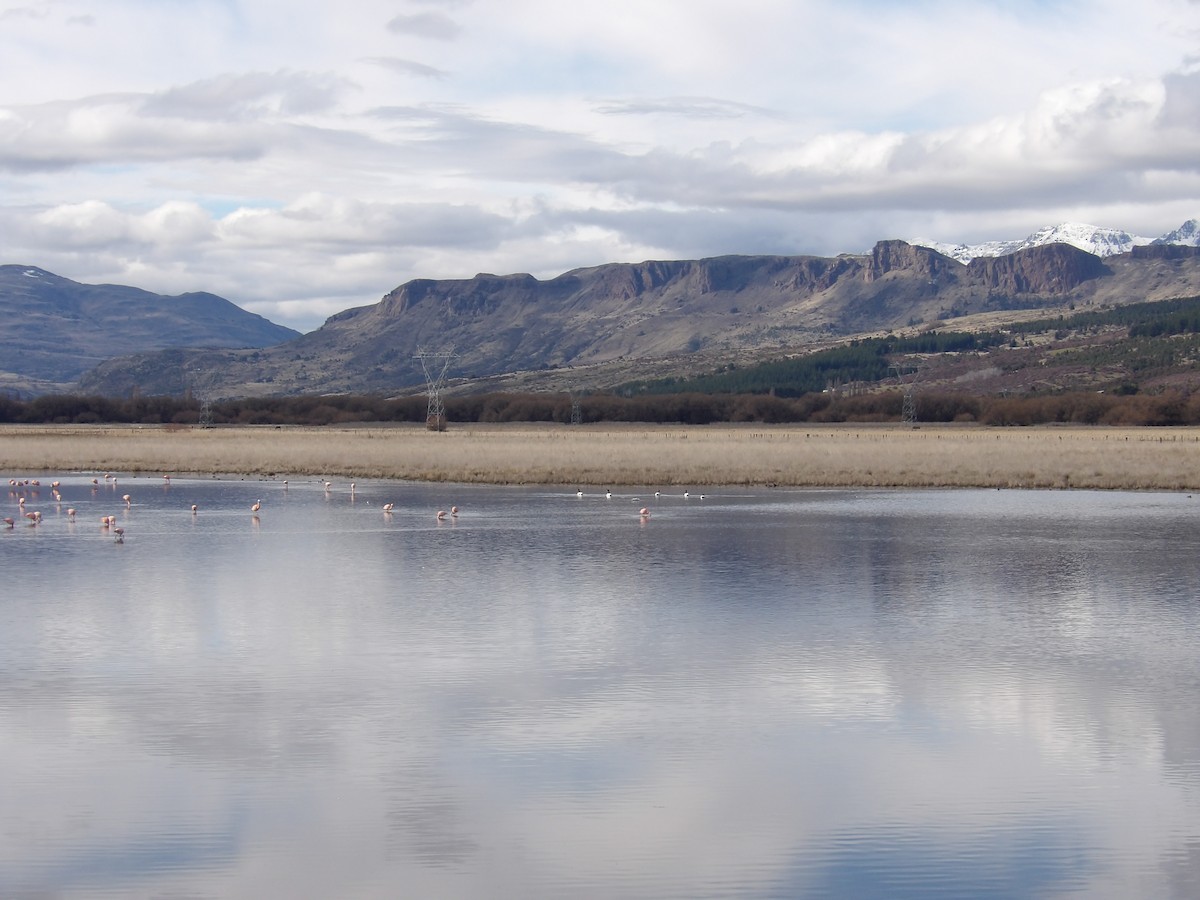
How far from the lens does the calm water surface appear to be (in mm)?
10641

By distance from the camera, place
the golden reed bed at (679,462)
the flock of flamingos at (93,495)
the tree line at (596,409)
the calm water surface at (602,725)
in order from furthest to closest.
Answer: the tree line at (596,409) < the golden reed bed at (679,462) < the flock of flamingos at (93,495) < the calm water surface at (602,725)

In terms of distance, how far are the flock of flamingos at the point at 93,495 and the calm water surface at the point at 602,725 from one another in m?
7.97

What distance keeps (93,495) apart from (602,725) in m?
40.2

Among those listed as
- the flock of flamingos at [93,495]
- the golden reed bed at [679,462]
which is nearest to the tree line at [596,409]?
the golden reed bed at [679,462]

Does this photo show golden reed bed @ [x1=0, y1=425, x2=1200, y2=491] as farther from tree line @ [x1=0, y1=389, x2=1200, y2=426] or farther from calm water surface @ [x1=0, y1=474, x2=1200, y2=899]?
tree line @ [x1=0, y1=389, x2=1200, y2=426]

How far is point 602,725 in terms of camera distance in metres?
14.6

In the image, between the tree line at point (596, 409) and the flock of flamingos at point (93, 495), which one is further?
the tree line at point (596, 409)

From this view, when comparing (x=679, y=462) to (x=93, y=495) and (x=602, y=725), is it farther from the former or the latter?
(x=602, y=725)

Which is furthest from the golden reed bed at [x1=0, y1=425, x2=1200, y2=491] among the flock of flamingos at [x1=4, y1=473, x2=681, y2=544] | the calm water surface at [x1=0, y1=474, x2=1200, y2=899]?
the calm water surface at [x1=0, y1=474, x2=1200, y2=899]

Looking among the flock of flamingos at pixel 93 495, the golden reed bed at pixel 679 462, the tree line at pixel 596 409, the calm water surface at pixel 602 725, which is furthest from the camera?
the tree line at pixel 596 409

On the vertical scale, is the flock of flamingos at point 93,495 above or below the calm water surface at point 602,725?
above

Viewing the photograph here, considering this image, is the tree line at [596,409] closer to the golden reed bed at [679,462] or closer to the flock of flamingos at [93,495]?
the golden reed bed at [679,462]

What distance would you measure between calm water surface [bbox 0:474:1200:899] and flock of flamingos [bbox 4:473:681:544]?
7.97 metres

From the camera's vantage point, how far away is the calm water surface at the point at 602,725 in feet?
34.9
